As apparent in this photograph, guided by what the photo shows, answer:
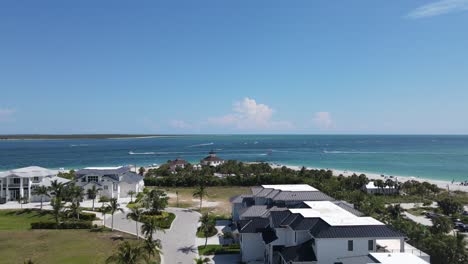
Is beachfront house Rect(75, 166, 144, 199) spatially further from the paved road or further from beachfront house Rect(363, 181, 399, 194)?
beachfront house Rect(363, 181, 399, 194)

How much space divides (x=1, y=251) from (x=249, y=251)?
25.3 metres

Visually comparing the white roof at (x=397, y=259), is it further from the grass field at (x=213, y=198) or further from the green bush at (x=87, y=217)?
the green bush at (x=87, y=217)

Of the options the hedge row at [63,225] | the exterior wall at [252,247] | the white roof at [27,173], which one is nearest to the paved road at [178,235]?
the hedge row at [63,225]

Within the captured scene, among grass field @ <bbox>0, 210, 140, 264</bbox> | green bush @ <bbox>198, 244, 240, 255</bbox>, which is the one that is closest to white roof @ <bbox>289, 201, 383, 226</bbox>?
green bush @ <bbox>198, 244, 240, 255</bbox>

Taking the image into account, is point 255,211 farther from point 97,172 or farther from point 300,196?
point 97,172

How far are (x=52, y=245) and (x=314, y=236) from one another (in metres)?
28.5

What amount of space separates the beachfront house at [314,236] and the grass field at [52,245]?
14.9m

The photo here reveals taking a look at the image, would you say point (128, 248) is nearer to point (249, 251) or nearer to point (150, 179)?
point (249, 251)

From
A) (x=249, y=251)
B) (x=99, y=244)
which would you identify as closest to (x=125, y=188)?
(x=99, y=244)

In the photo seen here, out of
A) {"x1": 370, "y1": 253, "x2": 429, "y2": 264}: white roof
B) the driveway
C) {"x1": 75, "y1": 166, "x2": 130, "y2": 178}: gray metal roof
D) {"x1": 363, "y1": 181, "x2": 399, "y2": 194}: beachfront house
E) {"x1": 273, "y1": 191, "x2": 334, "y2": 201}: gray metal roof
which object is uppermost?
{"x1": 273, "y1": 191, "x2": 334, "y2": 201}: gray metal roof

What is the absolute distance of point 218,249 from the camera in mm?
38469

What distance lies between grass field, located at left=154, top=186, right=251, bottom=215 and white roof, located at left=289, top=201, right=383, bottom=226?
68.9ft

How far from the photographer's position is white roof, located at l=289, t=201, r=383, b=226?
30.2 m

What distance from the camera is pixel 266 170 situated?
296ft
